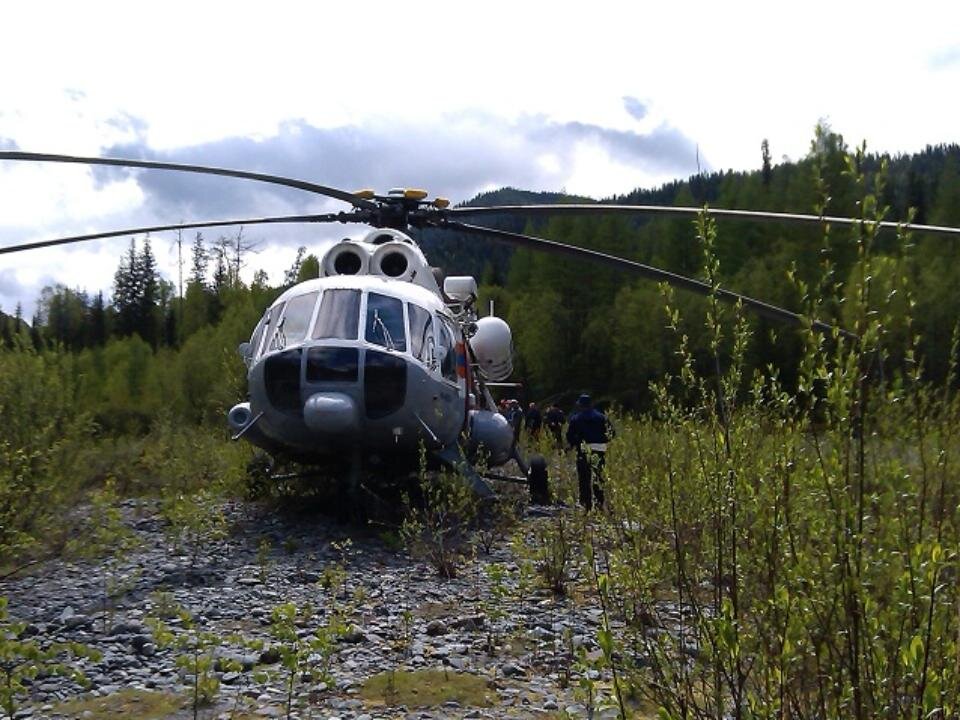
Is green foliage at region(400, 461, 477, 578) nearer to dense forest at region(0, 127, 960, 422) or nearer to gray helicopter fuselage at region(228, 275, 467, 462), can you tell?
gray helicopter fuselage at region(228, 275, 467, 462)

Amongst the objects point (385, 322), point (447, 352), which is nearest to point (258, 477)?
point (447, 352)

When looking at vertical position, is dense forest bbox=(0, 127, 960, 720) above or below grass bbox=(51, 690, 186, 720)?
above

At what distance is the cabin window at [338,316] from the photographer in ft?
31.5

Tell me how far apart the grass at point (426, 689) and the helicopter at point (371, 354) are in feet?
12.0

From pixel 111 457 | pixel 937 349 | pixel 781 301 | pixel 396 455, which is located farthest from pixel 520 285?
pixel 396 455

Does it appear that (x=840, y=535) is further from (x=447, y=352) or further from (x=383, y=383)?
(x=447, y=352)

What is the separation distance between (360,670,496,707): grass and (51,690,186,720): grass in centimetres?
101

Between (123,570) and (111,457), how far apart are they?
1035cm

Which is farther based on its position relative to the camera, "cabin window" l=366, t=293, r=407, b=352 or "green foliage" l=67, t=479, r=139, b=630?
"cabin window" l=366, t=293, r=407, b=352

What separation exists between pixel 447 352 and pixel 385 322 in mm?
1002

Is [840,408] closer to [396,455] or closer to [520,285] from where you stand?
[396,455]

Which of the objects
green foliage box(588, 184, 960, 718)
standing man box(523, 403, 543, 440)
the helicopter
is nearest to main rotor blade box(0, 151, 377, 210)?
the helicopter

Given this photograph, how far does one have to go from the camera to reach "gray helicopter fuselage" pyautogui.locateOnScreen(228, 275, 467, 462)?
373 inches

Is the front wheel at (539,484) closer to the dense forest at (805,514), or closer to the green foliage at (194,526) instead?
the green foliage at (194,526)
